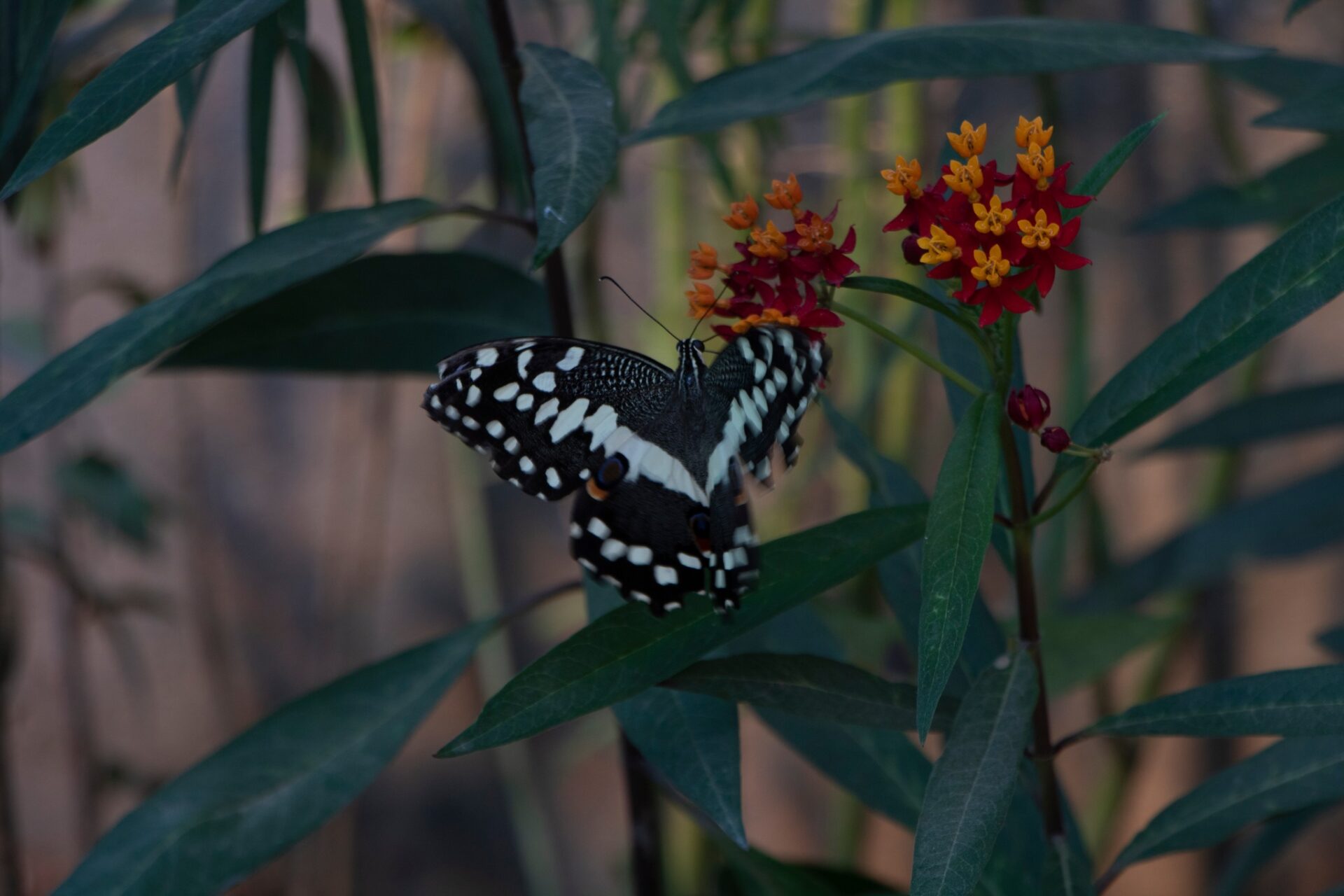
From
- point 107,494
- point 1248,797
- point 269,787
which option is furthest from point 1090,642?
point 107,494

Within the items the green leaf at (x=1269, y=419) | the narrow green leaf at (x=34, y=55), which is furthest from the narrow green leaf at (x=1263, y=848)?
the narrow green leaf at (x=34, y=55)

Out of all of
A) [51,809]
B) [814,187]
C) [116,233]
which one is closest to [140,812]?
[814,187]

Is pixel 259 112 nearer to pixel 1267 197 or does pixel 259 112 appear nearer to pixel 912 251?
pixel 912 251

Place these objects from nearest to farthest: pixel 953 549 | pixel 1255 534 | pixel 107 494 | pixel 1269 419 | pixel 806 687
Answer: pixel 953 549 → pixel 806 687 → pixel 1269 419 → pixel 1255 534 → pixel 107 494

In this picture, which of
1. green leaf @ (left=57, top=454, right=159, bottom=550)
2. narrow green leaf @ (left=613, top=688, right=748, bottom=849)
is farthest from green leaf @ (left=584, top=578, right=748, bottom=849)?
green leaf @ (left=57, top=454, right=159, bottom=550)

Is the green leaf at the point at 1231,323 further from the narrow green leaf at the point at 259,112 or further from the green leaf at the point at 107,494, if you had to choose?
the green leaf at the point at 107,494

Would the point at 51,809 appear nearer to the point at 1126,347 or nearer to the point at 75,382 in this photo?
the point at 75,382
